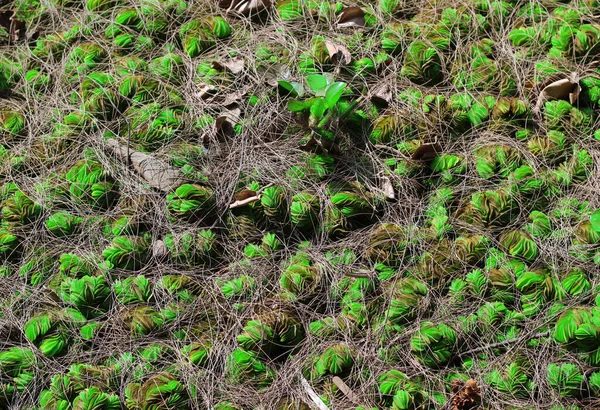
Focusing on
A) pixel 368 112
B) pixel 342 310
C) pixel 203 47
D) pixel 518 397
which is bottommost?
pixel 518 397

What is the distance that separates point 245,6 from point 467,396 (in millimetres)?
2192

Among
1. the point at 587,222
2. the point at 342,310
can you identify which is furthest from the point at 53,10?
the point at 587,222

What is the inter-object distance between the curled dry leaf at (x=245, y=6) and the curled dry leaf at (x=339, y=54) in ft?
1.48

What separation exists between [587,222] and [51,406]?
237 cm

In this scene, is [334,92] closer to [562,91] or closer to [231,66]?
[231,66]

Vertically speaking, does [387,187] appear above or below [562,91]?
below

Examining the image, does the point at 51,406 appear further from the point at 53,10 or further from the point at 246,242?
the point at 53,10

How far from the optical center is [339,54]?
11.4 feet

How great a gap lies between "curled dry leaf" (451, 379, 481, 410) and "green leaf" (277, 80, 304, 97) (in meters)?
1.50

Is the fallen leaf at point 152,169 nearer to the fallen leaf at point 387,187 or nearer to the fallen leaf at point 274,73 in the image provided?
the fallen leaf at point 274,73

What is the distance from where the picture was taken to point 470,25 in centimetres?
358

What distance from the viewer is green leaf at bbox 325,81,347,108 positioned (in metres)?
3.19

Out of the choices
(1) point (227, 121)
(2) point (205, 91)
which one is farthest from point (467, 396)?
(2) point (205, 91)

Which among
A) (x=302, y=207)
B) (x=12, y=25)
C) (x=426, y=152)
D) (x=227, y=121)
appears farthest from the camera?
(x=12, y=25)
